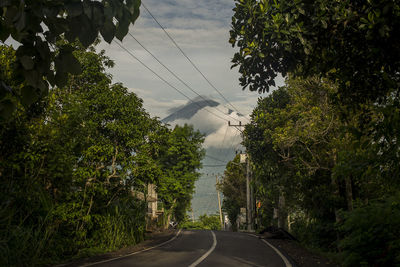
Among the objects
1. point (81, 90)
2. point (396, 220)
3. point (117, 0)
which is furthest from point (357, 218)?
point (81, 90)

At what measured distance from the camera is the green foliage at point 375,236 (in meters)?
8.69

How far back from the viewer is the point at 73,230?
555 inches

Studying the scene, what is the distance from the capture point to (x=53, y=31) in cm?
255

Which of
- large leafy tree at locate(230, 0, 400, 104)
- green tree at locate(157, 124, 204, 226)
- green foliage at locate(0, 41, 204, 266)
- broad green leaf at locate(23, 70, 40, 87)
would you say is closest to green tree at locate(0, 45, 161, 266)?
green foliage at locate(0, 41, 204, 266)

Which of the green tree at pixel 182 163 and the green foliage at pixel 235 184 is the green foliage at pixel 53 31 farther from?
the green foliage at pixel 235 184

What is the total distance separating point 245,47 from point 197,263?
6.65 metres

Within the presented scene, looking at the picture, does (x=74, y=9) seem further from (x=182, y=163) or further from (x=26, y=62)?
(x=182, y=163)

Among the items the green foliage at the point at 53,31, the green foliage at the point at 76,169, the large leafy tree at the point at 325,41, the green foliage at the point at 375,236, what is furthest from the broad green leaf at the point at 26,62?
the green foliage at the point at 375,236

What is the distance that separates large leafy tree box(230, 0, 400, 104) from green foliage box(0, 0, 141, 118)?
4177 millimetres

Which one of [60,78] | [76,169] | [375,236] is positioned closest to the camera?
[60,78]

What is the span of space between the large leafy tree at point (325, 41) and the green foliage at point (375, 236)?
3.53 metres

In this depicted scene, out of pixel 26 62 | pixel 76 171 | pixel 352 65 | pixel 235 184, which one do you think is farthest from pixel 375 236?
pixel 235 184

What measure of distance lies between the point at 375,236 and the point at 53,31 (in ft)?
29.5

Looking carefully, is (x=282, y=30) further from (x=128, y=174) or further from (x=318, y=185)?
(x=318, y=185)
